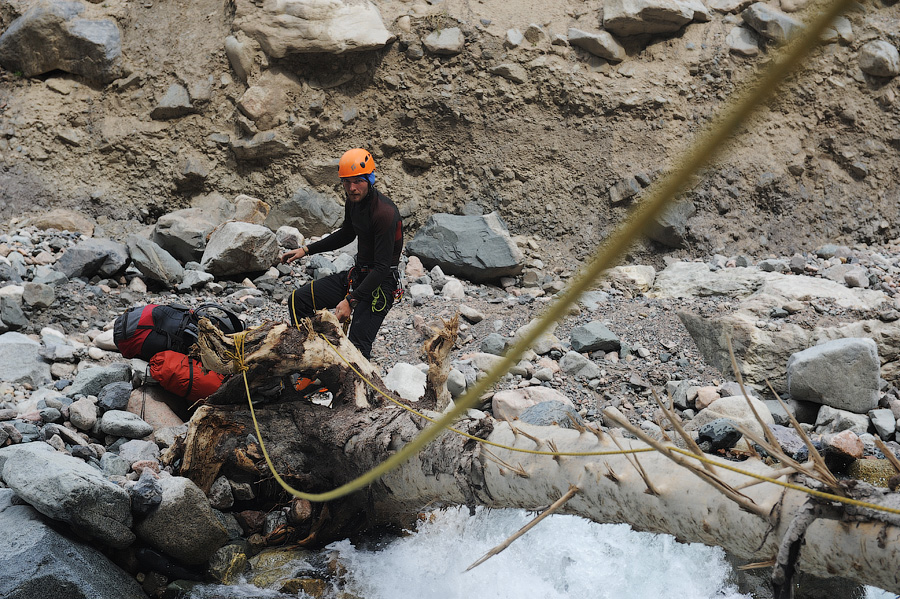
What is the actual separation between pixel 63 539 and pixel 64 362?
8.61 feet

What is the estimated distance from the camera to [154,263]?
6.67 meters

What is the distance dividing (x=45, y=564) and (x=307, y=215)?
637cm

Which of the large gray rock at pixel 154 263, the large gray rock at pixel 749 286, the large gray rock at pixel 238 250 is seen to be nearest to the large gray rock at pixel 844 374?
the large gray rock at pixel 749 286

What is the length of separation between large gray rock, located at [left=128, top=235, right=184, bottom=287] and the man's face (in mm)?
3251

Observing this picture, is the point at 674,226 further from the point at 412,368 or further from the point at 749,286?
the point at 412,368

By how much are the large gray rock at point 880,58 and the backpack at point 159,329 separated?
9567 mm

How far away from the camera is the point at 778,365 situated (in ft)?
17.2

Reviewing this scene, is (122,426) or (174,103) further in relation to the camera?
(174,103)

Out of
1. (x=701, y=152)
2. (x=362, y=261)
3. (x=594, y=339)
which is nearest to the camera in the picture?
(x=701, y=152)

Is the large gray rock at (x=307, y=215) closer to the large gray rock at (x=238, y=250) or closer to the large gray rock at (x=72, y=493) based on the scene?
the large gray rock at (x=238, y=250)

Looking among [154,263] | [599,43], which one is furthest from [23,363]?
[599,43]

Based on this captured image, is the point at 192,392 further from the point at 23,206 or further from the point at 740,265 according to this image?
the point at 740,265

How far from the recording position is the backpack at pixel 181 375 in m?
4.25

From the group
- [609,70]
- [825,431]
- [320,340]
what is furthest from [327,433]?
[609,70]
